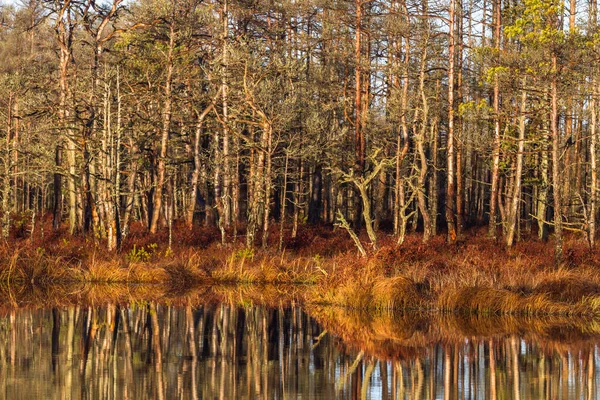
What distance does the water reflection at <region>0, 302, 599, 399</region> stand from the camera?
10.5 meters

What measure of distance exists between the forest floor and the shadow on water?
0.72m

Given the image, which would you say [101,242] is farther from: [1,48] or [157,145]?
[1,48]

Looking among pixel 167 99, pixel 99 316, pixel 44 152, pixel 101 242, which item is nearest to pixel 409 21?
pixel 167 99

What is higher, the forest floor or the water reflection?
the forest floor

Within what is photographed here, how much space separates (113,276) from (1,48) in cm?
2952

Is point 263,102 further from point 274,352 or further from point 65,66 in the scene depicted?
point 274,352

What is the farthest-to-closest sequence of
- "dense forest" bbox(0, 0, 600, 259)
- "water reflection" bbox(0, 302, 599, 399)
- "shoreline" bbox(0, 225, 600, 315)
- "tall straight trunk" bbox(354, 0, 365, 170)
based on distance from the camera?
"tall straight trunk" bbox(354, 0, 365, 170) → "dense forest" bbox(0, 0, 600, 259) → "shoreline" bbox(0, 225, 600, 315) → "water reflection" bbox(0, 302, 599, 399)

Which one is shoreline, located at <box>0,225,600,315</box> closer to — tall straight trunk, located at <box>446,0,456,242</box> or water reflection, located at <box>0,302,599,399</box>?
tall straight trunk, located at <box>446,0,456,242</box>

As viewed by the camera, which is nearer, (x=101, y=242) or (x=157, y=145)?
(x=101, y=242)

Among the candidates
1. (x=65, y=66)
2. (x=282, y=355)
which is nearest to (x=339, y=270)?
(x=282, y=355)

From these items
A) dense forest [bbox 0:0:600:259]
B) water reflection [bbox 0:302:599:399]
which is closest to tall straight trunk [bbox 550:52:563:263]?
dense forest [bbox 0:0:600:259]

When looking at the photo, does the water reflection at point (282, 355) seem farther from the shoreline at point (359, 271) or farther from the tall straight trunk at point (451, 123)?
the tall straight trunk at point (451, 123)

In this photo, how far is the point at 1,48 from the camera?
49125 mm

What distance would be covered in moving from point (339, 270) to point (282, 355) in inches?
269
